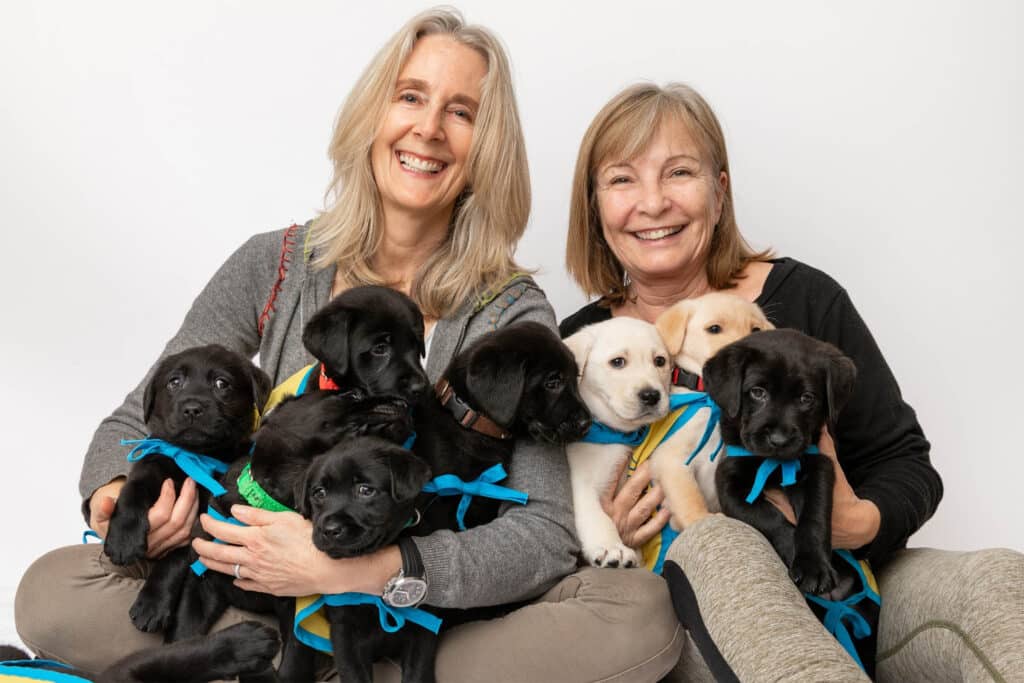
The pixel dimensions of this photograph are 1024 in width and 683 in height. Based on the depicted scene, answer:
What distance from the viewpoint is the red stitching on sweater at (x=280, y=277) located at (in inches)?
123

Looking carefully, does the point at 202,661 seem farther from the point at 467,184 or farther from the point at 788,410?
the point at 467,184

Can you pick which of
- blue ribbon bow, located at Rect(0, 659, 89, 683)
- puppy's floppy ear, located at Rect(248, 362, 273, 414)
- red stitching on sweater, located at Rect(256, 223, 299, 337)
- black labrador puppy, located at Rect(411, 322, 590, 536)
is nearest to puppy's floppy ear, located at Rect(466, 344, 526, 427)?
black labrador puppy, located at Rect(411, 322, 590, 536)

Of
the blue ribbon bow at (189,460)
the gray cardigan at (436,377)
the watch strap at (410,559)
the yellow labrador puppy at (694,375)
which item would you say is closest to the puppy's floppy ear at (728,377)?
the yellow labrador puppy at (694,375)

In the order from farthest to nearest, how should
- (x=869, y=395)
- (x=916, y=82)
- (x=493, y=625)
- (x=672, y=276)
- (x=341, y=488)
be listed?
(x=916, y=82)
(x=672, y=276)
(x=869, y=395)
(x=493, y=625)
(x=341, y=488)

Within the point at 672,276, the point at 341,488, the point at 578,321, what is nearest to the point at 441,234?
the point at 578,321

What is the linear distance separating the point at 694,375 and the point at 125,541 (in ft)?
5.15

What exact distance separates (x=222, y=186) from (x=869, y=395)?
2698mm

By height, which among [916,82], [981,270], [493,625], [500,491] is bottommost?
[493,625]

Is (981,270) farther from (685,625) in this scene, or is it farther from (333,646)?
(333,646)

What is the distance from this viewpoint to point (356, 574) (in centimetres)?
224

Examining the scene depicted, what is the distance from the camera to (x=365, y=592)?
7.42 ft

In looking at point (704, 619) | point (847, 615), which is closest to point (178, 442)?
point (704, 619)

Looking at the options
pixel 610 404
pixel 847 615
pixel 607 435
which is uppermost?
pixel 610 404

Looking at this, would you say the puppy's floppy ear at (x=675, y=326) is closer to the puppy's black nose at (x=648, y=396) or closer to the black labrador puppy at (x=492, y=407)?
the puppy's black nose at (x=648, y=396)
